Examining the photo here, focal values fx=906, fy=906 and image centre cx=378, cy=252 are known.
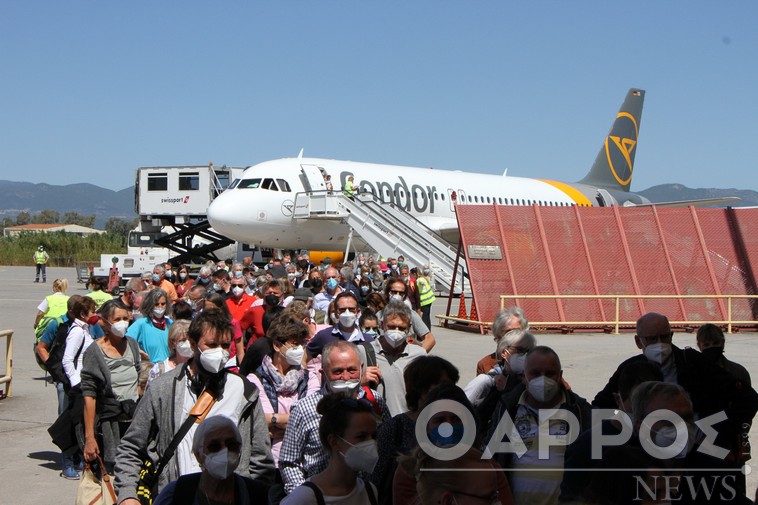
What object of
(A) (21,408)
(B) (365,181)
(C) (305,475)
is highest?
(B) (365,181)

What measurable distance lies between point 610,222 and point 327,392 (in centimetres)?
1608

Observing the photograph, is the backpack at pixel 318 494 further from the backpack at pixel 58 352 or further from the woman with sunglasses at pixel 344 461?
the backpack at pixel 58 352

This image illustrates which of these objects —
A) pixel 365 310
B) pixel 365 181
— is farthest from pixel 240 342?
pixel 365 181

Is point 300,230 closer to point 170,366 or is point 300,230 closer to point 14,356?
point 14,356

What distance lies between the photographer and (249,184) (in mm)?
27031

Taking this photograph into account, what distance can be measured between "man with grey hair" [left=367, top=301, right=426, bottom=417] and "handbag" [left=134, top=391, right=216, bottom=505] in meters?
1.46

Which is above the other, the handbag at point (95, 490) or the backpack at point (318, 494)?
the backpack at point (318, 494)

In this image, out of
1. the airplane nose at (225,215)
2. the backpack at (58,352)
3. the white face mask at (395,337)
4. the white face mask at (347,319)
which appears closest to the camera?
the white face mask at (395,337)

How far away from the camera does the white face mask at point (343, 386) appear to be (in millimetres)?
4691

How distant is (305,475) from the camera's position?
14.3 ft

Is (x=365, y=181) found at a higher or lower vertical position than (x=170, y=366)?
higher

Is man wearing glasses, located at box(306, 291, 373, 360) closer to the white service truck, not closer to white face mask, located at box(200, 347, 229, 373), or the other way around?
white face mask, located at box(200, 347, 229, 373)

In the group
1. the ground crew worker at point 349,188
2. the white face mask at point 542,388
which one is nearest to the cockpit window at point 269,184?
the ground crew worker at point 349,188

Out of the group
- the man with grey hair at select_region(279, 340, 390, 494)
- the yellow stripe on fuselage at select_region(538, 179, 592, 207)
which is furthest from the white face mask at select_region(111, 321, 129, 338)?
the yellow stripe on fuselage at select_region(538, 179, 592, 207)
